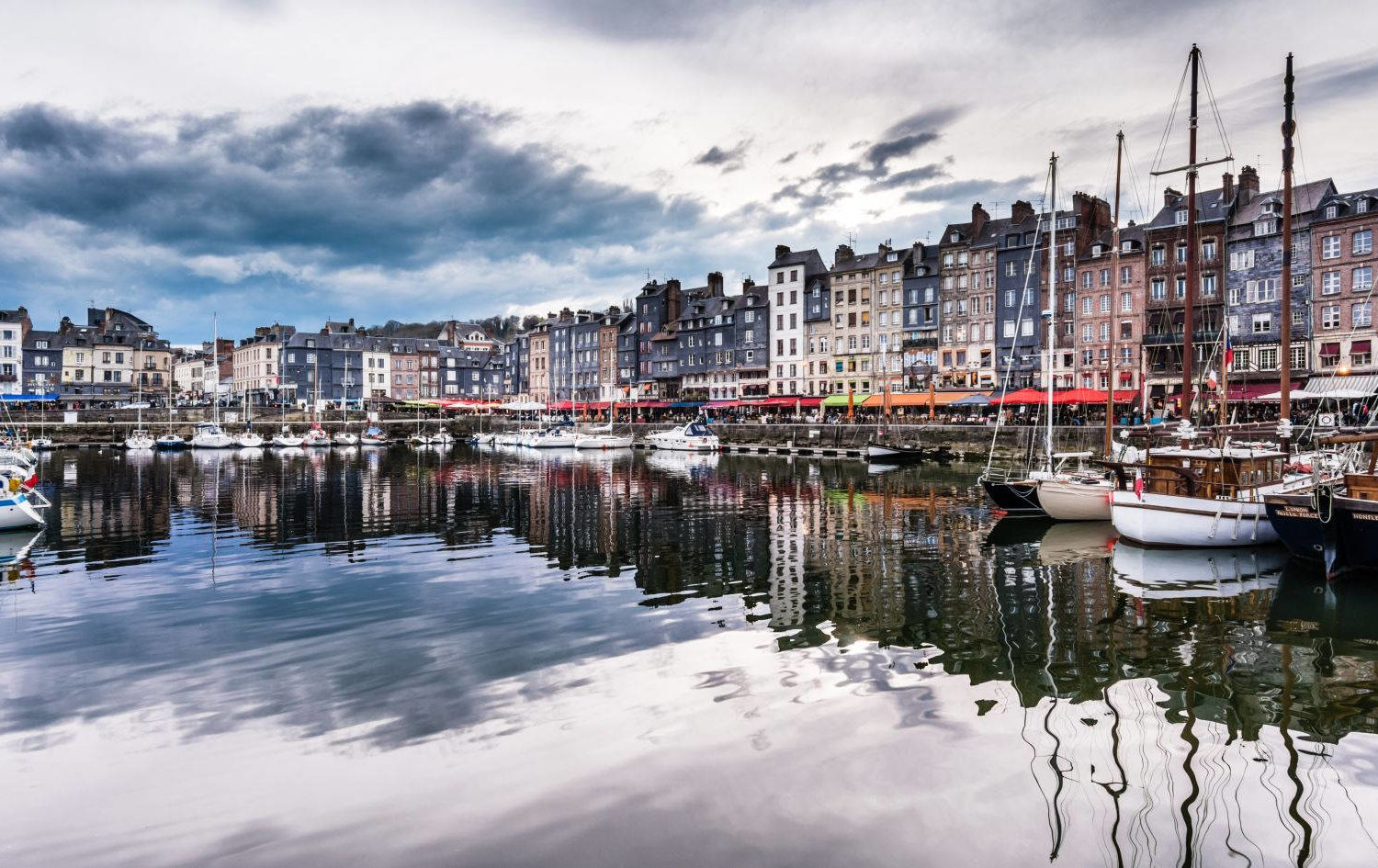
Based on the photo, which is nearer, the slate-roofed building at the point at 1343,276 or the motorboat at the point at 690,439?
the slate-roofed building at the point at 1343,276

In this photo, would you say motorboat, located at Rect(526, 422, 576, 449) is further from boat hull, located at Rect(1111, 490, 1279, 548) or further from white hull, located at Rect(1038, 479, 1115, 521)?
boat hull, located at Rect(1111, 490, 1279, 548)

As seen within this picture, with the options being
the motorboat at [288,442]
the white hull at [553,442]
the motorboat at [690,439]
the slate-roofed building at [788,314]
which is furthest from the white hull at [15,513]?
the slate-roofed building at [788,314]

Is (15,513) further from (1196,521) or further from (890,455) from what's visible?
(890,455)

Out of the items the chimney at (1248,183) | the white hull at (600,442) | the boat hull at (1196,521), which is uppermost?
the chimney at (1248,183)

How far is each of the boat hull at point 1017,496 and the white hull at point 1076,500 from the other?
78cm

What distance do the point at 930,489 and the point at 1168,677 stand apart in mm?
29908

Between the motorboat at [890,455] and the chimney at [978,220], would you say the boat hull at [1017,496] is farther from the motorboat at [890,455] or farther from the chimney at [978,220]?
the chimney at [978,220]

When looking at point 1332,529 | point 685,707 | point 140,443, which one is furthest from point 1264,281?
point 140,443

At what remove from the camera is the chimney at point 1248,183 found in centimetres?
6450

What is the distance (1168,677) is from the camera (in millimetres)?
12023

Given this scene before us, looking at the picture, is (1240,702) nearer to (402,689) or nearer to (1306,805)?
(1306,805)

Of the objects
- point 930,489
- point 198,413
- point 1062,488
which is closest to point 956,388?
point 930,489

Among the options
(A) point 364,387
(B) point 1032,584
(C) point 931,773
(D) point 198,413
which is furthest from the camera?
(A) point 364,387

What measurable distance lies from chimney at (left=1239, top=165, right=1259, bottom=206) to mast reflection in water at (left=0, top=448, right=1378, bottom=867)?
55.1m
